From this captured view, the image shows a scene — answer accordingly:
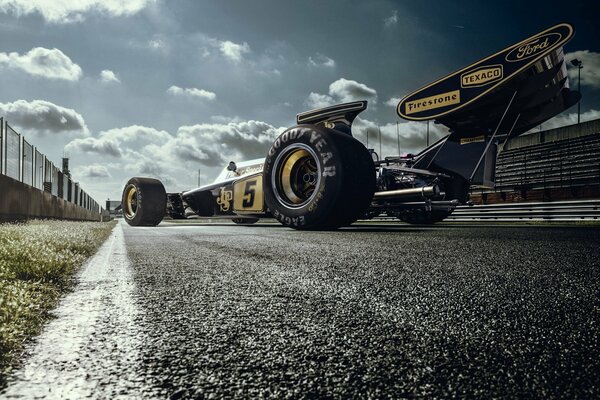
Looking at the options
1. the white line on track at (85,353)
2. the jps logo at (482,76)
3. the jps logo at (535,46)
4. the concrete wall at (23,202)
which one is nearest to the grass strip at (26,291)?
the white line on track at (85,353)

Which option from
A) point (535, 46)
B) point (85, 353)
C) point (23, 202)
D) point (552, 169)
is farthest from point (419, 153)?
point (552, 169)

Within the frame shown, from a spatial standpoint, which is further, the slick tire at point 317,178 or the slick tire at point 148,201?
the slick tire at point 148,201

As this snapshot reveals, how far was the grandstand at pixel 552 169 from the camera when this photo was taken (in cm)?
1877

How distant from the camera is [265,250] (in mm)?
3275

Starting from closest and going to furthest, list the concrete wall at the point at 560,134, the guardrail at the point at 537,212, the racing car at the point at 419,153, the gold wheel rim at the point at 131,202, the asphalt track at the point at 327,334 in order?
the asphalt track at the point at 327,334 < the racing car at the point at 419,153 < the gold wheel rim at the point at 131,202 < the guardrail at the point at 537,212 < the concrete wall at the point at 560,134

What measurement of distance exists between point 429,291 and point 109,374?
49.1 inches

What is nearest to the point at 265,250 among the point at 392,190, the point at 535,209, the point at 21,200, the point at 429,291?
the point at 429,291

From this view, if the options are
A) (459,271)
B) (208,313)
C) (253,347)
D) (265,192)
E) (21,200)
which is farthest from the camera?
(21,200)

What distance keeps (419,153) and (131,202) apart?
7.19 metres

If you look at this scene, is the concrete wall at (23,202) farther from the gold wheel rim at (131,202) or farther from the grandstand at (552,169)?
the grandstand at (552,169)

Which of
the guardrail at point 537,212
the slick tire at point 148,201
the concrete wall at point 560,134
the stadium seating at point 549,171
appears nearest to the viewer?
the slick tire at point 148,201

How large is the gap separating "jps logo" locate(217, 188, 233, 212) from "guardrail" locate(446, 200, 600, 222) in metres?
11.0

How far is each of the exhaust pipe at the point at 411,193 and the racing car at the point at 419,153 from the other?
0.05 ft

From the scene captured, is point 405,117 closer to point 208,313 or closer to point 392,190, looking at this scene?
point 392,190
